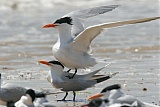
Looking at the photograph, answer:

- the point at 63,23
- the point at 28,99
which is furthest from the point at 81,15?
the point at 28,99

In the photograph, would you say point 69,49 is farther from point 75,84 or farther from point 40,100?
point 40,100

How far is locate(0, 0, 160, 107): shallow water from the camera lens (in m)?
8.61

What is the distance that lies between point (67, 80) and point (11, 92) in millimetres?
1137

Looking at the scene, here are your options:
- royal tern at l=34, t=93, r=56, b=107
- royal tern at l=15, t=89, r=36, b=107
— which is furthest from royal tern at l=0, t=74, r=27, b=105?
royal tern at l=15, t=89, r=36, b=107

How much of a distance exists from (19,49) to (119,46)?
79.6 inches

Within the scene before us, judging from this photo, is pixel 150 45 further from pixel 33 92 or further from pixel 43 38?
pixel 33 92

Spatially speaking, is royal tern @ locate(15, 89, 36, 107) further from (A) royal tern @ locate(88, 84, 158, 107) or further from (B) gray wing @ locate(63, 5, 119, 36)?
(B) gray wing @ locate(63, 5, 119, 36)

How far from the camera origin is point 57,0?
22438 mm

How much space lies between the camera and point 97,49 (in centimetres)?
1225

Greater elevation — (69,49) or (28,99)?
(69,49)

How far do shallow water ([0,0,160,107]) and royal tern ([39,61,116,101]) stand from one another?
6.7 inches

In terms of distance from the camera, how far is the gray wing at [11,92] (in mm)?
6945

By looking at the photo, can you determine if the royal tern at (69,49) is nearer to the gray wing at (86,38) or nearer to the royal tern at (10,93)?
the gray wing at (86,38)

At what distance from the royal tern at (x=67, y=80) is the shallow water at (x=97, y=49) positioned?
6.7 inches
